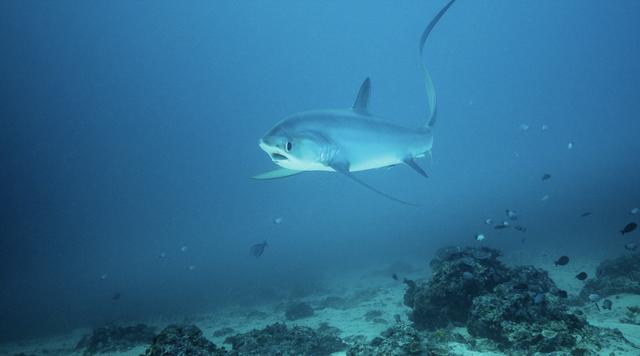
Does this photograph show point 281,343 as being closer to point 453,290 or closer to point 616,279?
point 453,290

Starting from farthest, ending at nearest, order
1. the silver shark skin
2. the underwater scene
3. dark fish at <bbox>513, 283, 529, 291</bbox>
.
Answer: the underwater scene, dark fish at <bbox>513, 283, 529, 291</bbox>, the silver shark skin

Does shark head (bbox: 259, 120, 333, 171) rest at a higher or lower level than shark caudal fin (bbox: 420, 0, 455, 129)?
lower

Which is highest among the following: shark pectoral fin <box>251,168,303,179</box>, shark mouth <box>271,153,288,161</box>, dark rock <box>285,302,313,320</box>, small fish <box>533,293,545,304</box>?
shark pectoral fin <box>251,168,303,179</box>

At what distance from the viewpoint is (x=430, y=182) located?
92.2m

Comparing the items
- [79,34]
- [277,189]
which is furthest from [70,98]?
[277,189]

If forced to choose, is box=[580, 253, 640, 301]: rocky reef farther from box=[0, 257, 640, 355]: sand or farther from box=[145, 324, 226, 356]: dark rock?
box=[145, 324, 226, 356]: dark rock

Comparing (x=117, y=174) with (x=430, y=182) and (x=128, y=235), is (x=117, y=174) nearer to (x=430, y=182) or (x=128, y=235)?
(x=128, y=235)

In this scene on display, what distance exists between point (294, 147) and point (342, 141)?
1.08 m

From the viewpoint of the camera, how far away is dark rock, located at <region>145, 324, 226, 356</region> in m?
3.61

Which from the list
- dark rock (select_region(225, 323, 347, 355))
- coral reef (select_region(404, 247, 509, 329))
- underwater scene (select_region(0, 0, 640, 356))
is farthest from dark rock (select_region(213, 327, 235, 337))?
coral reef (select_region(404, 247, 509, 329))

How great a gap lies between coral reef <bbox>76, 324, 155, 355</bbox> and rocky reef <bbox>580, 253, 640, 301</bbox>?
13.4m

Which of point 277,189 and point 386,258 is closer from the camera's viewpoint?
point 386,258

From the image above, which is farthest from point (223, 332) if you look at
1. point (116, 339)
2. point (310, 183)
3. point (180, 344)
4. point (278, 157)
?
point (310, 183)

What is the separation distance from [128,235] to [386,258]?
4245 inches
